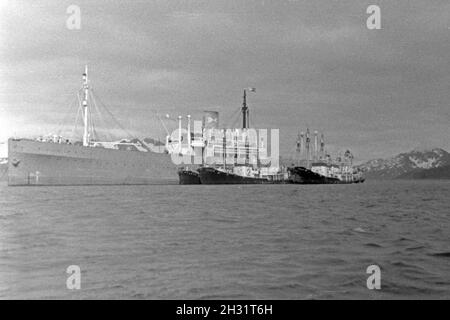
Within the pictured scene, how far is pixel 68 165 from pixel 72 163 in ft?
2.05

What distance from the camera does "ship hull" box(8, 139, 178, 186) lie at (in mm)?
68312

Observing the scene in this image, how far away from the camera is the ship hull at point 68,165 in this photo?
68.3 metres

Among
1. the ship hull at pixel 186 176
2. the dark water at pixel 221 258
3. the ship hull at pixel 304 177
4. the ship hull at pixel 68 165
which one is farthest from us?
the ship hull at pixel 304 177

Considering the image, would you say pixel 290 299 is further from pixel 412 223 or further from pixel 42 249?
pixel 412 223

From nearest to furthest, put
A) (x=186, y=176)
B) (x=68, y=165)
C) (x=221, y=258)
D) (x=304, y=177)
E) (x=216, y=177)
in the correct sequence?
(x=221, y=258) → (x=68, y=165) → (x=186, y=176) → (x=216, y=177) → (x=304, y=177)

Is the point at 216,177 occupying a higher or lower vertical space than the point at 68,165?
lower

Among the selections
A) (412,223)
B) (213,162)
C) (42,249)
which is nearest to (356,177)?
(213,162)

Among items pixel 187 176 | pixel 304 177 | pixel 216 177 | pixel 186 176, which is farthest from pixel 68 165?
pixel 304 177

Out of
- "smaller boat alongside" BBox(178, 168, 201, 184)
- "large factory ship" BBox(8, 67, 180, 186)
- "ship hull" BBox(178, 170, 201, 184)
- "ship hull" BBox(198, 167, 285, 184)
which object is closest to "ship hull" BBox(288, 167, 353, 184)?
"ship hull" BBox(198, 167, 285, 184)

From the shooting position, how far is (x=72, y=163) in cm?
7144

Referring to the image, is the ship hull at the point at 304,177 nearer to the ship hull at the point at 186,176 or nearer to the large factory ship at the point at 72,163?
the ship hull at the point at 186,176

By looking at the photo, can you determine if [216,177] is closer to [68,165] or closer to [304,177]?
[304,177]

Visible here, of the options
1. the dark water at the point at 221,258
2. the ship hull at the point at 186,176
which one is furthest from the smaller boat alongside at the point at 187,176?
the dark water at the point at 221,258
